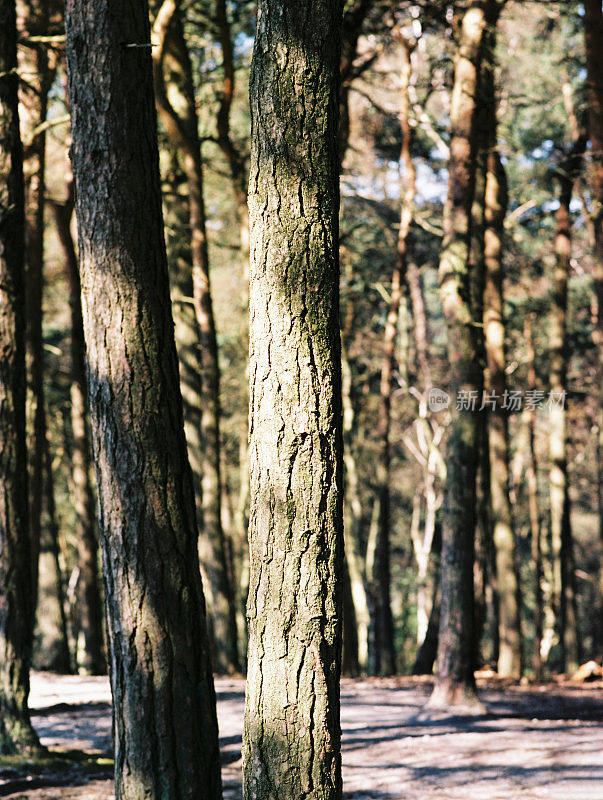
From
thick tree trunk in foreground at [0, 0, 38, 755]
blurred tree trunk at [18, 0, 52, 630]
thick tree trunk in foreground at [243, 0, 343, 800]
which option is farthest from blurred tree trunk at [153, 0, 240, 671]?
thick tree trunk in foreground at [243, 0, 343, 800]

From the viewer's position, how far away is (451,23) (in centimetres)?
1312

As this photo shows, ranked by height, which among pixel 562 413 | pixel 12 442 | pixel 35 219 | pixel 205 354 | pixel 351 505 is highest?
pixel 35 219

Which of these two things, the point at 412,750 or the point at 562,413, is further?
the point at 562,413

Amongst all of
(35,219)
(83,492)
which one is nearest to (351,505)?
(83,492)

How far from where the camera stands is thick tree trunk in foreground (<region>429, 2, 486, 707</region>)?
351 inches

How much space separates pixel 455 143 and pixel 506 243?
45.9 ft

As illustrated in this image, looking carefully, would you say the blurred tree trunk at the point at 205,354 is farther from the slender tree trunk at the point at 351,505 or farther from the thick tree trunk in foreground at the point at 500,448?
the slender tree trunk at the point at 351,505

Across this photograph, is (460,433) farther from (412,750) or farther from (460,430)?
(412,750)

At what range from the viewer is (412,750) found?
25.2 ft

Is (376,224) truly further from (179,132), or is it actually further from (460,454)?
A: (460,454)

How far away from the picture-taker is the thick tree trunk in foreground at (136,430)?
431 centimetres

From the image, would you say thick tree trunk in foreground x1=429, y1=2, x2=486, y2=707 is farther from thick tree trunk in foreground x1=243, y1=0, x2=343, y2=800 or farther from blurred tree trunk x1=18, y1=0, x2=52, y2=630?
thick tree trunk in foreground x1=243, y1=0, x2=343, y2=800

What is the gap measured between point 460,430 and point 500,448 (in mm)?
6252

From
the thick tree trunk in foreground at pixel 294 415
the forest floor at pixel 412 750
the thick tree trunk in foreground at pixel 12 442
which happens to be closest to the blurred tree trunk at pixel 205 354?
the forest floor at pixel 412 750
